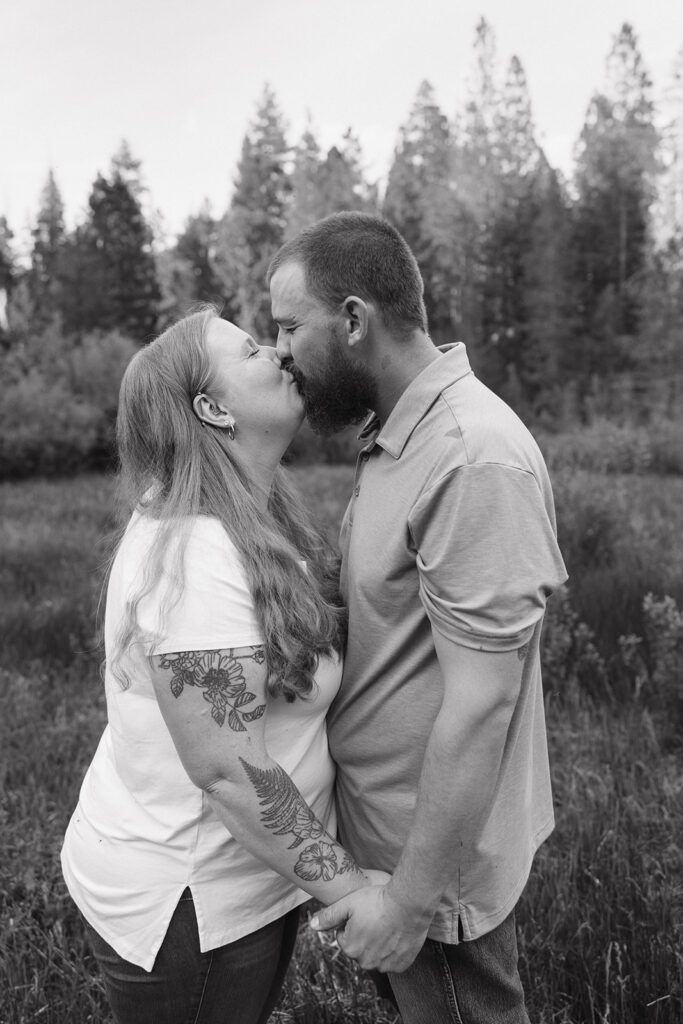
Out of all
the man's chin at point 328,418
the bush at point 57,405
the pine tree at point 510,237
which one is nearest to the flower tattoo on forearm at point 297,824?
the man's chin at point 328,418

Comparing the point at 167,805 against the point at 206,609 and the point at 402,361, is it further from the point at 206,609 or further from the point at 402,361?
the point at 402,361

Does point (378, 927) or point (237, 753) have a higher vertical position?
point (237, 753)

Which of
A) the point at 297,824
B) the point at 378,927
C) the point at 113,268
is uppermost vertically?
the point at 297,824

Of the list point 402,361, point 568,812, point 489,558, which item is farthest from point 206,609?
point 568,812

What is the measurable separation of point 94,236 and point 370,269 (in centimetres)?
4497

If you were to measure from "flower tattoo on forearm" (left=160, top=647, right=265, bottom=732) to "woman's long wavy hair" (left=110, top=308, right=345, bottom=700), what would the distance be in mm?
74

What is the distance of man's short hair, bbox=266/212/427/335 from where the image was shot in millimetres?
2035

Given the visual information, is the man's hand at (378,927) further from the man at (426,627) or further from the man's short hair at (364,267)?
the man's short hair at (364,267)

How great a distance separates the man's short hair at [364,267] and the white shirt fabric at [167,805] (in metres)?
0.67

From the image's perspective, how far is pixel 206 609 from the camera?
173cm

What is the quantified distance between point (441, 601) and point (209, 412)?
785 mm

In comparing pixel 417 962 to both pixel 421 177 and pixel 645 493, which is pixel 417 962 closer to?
pixel 645 493

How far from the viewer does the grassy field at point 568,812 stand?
2.75 meters

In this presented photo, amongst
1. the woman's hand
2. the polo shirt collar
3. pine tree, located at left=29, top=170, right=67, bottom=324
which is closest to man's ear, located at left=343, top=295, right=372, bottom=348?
the polo shirt collar
